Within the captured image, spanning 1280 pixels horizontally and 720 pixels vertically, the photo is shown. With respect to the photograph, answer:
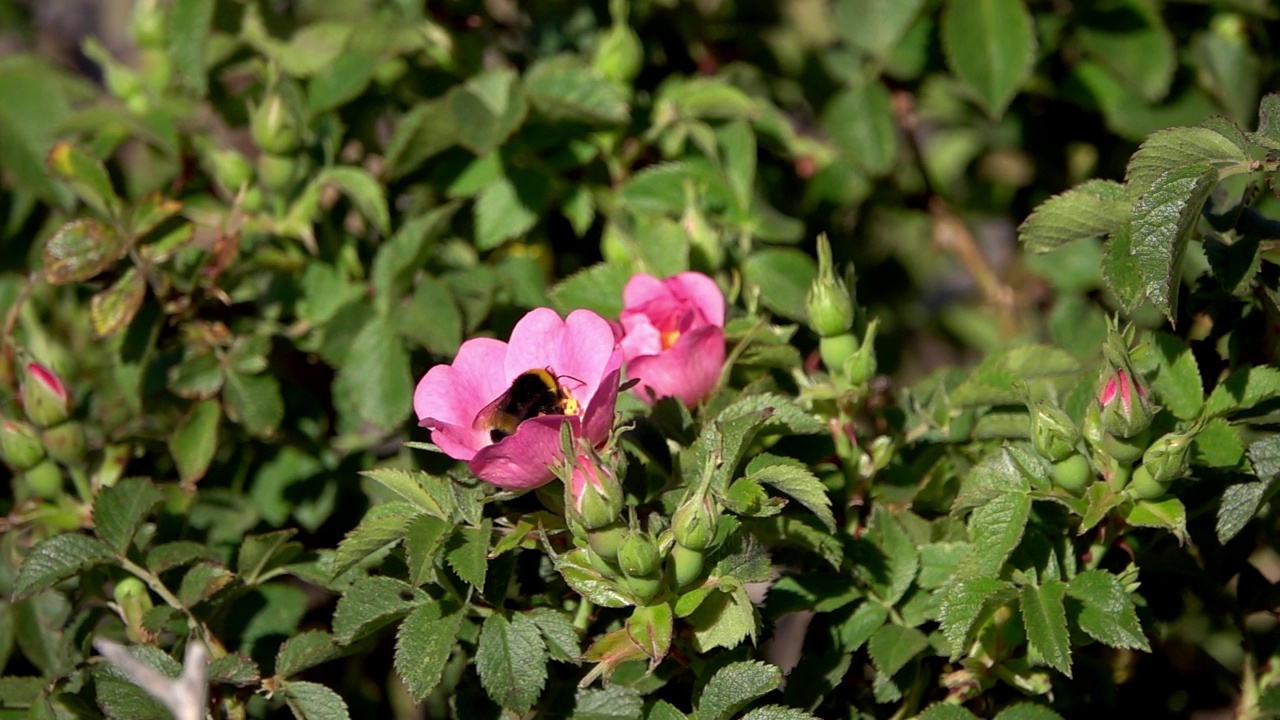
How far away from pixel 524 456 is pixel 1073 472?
1.70 ft

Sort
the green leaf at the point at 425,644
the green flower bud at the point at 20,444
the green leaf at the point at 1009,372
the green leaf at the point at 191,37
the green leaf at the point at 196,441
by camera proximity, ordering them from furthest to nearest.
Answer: the green leaf at the point at 191,37, the green leaf at the point at 196,441, the green flower bud at the point at 20,444, the green leaf at the point at 1009,372, the green leaf at the point at 425,644

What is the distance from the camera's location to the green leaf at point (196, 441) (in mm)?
1629

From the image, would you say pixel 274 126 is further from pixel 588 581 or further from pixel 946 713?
pixel 946 713

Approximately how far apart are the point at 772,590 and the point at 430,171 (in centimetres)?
94

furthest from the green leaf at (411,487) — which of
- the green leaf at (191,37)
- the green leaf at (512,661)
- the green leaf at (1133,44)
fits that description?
the green leaf at (1133,44)

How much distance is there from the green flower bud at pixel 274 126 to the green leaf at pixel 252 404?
32cm

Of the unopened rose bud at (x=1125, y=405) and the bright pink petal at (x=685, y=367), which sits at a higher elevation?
the unopened rose bud at (x=1125, y=405)

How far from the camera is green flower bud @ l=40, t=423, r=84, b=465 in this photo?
1.52m

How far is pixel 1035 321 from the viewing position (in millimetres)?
2518

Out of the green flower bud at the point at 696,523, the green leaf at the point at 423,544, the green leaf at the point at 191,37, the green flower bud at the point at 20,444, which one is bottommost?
the green flower bud at the point at 20,444

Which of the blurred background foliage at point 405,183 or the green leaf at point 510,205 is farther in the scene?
the green leaf at point 510,205

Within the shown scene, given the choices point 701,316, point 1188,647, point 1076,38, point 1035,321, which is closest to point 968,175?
point 1035,321

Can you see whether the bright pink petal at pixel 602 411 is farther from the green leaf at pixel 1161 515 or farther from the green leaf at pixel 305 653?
the green leaf at pixel 1161 515

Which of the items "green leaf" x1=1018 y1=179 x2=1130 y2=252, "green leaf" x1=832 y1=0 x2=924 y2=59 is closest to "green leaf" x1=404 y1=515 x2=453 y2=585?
"green leaf" x1=1018 y1=179 x2=1130 y2=252
